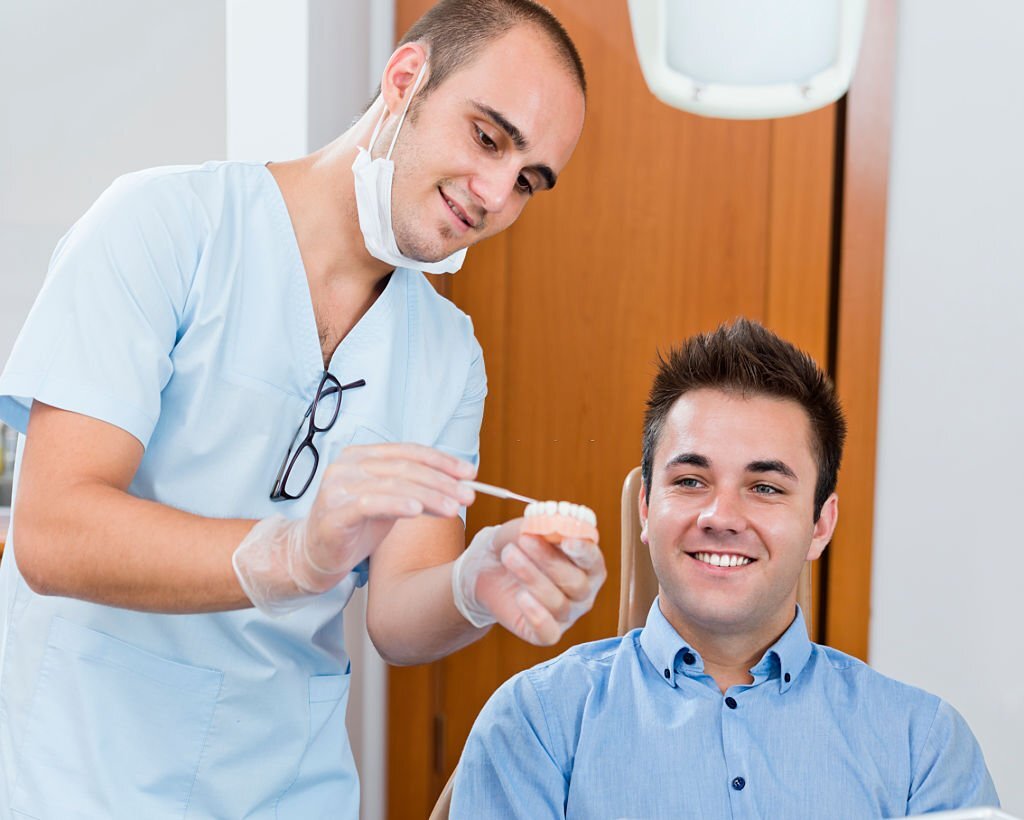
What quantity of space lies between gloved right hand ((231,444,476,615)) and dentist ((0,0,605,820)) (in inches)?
1.4

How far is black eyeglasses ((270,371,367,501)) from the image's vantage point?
3.90 feet

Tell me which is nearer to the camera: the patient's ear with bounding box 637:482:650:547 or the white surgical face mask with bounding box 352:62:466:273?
the white surgical face mask with bounding box 352:62:466:273

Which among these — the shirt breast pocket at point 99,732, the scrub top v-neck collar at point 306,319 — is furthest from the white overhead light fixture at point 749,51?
the shirt breast pocket at point 99,732

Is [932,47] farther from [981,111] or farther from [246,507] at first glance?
[246,507]

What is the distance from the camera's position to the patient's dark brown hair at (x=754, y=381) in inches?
58.8

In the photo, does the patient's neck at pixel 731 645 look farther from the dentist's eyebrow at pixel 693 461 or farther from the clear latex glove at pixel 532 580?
the clear latex glove at pixel 532 580

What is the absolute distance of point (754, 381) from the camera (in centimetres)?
149

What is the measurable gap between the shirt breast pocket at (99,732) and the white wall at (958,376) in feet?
4.72

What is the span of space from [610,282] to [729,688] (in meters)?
1.00

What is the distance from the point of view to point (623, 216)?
216 cm

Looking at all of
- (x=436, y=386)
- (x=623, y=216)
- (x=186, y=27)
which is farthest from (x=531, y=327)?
(x=186, y=27)

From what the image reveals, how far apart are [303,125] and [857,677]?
4.19 feet

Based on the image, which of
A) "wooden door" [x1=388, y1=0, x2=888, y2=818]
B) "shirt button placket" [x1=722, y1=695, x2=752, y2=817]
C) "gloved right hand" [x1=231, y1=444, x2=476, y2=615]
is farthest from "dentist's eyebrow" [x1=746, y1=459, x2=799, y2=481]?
"wooden door" [x1=388, y1=0, x2=888, y2=818]

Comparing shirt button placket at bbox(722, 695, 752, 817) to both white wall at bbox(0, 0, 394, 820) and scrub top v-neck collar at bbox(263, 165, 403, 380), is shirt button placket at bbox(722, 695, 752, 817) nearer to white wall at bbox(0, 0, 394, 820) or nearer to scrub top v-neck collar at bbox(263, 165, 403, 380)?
scrub top v-neck collar at bbox(263, 165, 403, 380)
